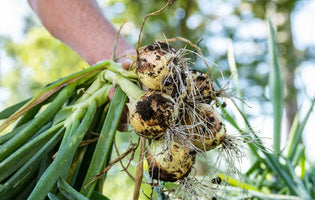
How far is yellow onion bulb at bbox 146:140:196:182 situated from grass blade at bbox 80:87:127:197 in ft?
0.30

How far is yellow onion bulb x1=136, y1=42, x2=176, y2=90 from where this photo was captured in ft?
1.92

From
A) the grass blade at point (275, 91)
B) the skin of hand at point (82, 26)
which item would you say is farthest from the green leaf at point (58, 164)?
the grass blade at point (275, 91)

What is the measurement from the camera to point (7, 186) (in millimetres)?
574

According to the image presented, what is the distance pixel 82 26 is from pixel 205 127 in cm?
51

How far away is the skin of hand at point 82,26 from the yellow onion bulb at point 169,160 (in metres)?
0.39

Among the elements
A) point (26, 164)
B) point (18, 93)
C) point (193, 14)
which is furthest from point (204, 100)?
point (18, 93)

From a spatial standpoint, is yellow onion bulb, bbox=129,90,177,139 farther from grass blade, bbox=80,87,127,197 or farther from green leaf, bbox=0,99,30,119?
green leaf, bbox=0,99,30,119

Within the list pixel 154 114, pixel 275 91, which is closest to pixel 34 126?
pixel 154 114

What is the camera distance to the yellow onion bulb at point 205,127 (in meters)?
0.59

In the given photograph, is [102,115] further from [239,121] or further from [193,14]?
[193,14]

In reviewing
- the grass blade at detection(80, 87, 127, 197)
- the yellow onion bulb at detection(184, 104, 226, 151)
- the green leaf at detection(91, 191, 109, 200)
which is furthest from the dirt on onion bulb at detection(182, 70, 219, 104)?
the green leaf at detection(91, 191, 109, 200)

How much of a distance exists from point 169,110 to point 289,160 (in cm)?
49

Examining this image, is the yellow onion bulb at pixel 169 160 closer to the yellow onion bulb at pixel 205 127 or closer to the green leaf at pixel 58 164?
the yellow onion bulb at pixel 205 127

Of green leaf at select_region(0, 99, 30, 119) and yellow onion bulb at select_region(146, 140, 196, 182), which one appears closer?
yellow onion bulb at select_region(146, 140, 196, 182)
